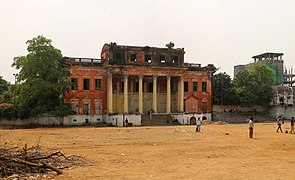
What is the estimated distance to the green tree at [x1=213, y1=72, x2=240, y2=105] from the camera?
229ft

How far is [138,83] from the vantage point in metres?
60.1

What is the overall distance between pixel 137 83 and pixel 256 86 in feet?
73.2

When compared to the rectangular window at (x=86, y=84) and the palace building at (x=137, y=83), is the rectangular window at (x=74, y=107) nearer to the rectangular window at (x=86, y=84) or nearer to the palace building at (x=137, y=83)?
the palace building at (x=137, y=83)

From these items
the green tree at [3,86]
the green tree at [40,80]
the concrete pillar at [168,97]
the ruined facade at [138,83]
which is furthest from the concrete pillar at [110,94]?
the green tree at [3,86]

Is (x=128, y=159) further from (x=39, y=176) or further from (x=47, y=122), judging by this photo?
(x=47, y=122)

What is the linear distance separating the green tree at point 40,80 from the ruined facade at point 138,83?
17.3 ft

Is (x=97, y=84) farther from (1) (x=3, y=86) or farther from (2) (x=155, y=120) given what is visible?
(1) (x=3, y=86)

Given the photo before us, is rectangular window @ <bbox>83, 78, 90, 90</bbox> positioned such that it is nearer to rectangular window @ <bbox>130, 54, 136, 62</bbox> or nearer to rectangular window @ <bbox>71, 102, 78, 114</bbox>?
rectangular window @ <bbox>71, 102, 78, 114</bbox>

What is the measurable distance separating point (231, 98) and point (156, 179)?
6003 cm

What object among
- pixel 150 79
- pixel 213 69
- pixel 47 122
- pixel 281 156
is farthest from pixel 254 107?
pixel 281 156

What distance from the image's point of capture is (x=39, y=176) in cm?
1235

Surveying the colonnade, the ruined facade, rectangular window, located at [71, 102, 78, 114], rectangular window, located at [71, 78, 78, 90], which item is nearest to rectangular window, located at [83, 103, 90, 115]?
the ruined facade

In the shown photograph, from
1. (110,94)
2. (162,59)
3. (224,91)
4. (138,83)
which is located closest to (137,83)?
(138,83)

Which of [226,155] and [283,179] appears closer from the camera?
[283,179]
